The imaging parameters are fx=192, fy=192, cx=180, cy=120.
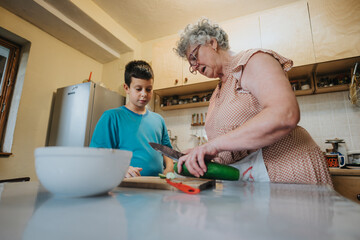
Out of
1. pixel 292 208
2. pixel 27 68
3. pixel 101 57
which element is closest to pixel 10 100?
pixel 27 68

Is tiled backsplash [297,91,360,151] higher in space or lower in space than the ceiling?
lower

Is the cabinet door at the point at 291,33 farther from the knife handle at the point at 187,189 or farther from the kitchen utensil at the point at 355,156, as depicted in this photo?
the knife handle at the point at 187,189

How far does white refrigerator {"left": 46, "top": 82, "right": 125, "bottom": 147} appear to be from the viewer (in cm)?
214

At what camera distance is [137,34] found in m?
2.89

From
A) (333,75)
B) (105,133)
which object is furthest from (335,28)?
(105,133)

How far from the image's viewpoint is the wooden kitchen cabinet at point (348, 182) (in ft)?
4.43

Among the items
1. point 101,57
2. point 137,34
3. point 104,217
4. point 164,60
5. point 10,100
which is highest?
point 137,34

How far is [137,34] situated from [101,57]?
668 mm

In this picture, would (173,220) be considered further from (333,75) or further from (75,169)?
(333,75)

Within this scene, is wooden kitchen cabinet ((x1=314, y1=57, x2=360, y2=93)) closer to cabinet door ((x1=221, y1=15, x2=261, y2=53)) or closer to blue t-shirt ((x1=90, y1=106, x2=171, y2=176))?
cabinet door ((x1=221, y1=15, x2=261, y2=53))

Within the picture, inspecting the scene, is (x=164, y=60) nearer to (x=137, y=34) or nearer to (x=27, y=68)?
(x=137, y=34)

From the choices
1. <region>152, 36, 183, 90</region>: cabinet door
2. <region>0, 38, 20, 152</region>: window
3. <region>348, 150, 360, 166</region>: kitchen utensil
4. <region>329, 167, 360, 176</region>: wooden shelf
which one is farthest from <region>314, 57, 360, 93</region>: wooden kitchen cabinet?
<region>0, 38, 20, 152</region>: window

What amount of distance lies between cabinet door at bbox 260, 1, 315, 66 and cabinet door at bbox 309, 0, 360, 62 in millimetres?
61

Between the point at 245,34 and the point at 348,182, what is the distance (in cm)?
163
